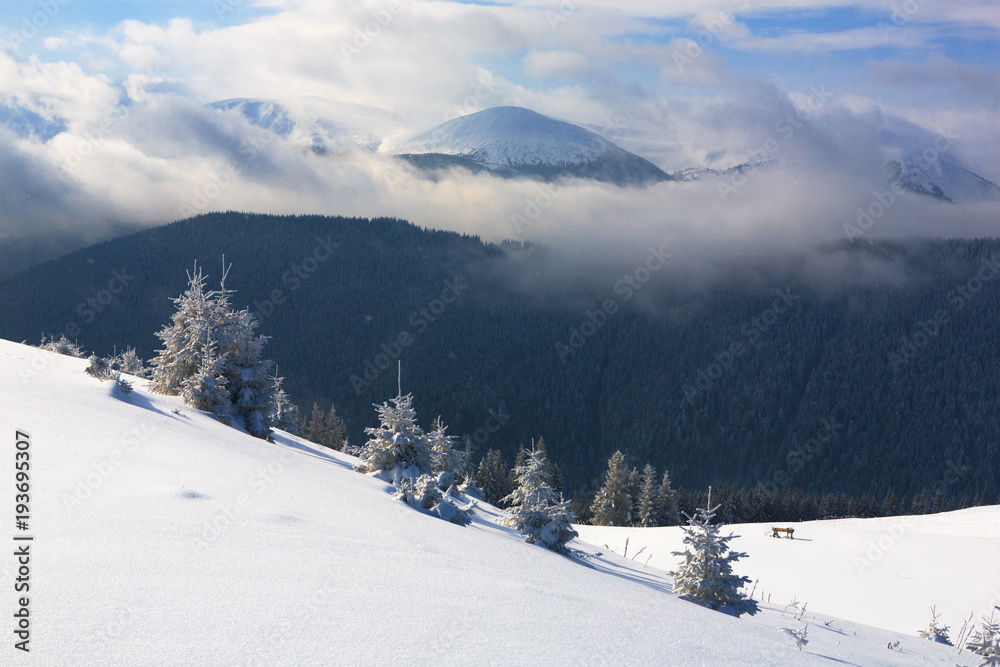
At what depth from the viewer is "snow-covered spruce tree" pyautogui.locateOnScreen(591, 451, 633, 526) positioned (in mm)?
61562

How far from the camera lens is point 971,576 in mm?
24047

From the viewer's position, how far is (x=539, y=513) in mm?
14836

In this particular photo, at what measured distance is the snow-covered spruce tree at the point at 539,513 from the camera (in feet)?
46.5

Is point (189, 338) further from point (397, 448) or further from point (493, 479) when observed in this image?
point (493, 479)

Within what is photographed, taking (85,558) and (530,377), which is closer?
(85,558)

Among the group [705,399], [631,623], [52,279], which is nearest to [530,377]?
[705,399]

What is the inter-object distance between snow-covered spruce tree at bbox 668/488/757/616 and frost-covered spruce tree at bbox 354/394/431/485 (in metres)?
7.47

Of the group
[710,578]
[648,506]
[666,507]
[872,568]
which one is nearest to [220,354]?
[710,578]

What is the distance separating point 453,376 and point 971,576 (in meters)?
159

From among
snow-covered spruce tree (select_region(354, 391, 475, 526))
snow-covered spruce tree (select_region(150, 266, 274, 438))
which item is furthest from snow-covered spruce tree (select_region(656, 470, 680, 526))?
snow-covered spruce tree (select_region(354, 391, 475, 526))

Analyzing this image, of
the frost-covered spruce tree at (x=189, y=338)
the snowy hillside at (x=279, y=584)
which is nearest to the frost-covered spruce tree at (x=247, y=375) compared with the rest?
the frost-covered spruce tree at (x=189, y=338)

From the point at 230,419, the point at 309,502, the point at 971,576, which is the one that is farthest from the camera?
the point at 971,576

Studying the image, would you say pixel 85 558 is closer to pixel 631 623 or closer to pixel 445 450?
pixel 631 623

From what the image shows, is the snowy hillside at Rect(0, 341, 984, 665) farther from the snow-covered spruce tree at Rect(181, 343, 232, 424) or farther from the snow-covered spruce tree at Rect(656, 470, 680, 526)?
the snow-covered spruce tree at Rect(656, 470, 680, 526)
